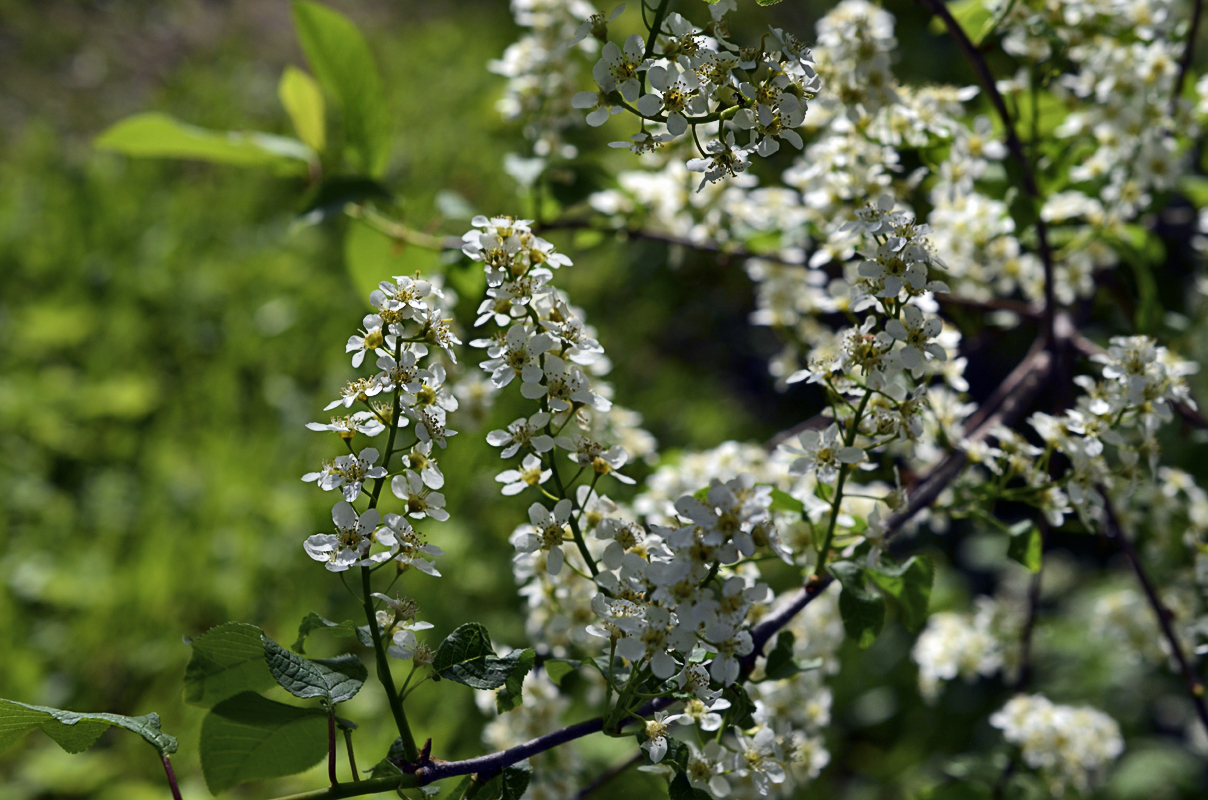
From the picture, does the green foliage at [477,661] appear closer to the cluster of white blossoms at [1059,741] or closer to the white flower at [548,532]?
the white flower at [548,532]

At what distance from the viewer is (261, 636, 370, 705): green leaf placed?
54 cm

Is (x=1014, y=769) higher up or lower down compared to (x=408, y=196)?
lower down

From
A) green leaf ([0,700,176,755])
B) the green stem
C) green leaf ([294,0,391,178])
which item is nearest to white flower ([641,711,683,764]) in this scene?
the green stem

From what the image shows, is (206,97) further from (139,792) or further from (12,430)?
(139,792)

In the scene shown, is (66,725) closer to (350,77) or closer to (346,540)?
(346,540)

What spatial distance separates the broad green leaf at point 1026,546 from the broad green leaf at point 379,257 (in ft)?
2.30

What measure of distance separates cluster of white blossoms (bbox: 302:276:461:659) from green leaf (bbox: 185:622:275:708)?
7cm

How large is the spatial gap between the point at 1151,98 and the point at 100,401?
2203 mm

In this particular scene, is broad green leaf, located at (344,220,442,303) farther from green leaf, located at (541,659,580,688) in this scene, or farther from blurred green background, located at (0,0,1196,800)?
green leaf, located at (541,659,580,688)

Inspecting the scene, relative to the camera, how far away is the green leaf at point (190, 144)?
1049 mm

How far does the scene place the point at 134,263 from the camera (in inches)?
102

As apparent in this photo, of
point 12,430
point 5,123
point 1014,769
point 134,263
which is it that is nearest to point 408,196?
point 134,263

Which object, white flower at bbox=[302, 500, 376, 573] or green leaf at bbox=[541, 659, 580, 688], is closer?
white flower at bbox=[302, 500, 376, 573]

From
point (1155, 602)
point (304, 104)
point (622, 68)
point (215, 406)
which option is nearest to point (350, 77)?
point (304, 104)
